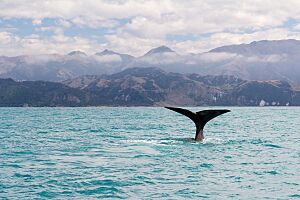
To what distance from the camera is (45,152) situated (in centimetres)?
3691

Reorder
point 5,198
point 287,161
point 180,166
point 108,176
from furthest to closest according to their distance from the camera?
point 287,161 → point 180,166 → point 108,176 → point 5,198

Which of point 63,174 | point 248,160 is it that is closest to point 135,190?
point 63,174

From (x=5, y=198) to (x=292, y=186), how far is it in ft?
46.6

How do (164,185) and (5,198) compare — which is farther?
(164,185)

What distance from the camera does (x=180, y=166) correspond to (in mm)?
29125

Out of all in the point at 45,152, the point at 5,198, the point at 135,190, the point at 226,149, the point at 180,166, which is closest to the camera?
the point at 5,198

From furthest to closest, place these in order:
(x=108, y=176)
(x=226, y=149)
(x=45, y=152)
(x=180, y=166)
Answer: (x=226, y=149), (x=45, y=152), (x=180, y=166), (x=108, y=176)

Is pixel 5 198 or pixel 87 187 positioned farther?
pixel 87 187

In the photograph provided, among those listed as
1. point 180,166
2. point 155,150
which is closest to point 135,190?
point 180,166

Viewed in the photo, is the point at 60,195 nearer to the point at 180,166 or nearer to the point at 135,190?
the point at 135,190

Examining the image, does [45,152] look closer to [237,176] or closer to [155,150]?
[155,150]

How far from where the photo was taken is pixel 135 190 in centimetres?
2195

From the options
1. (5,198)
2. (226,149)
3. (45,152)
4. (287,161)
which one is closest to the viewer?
(5,198)

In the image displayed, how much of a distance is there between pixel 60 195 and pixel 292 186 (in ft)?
38.6
